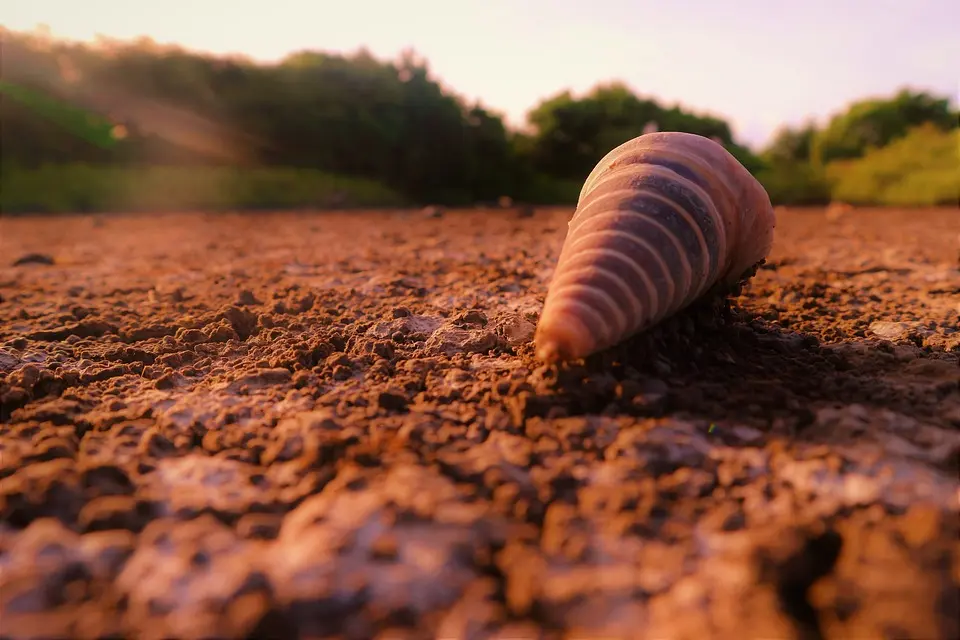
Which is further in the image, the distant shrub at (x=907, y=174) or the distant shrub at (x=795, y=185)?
the distant shrub at (x=795, y=185)

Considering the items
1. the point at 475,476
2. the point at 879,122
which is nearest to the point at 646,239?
the point at 475,476

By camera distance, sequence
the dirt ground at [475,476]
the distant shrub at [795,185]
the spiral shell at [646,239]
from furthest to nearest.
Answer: the distant shrub at [795,185] < the spiral shell at [646,239] < the dirt ground at [475,476]

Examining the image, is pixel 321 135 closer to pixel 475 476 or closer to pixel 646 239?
pixel 646 239

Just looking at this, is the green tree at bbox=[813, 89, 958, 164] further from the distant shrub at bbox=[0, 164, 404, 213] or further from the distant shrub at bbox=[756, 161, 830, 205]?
the distant shrub at bbox=[0, 164, 404, 213]

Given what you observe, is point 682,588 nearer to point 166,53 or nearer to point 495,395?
point 495,395

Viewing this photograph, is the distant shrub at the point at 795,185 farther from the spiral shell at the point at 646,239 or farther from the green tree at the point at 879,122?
the spiral shell at the point at 646,239

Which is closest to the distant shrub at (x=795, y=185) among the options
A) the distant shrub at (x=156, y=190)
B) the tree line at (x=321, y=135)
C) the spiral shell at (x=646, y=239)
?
the tree line at (x=321, y=135)

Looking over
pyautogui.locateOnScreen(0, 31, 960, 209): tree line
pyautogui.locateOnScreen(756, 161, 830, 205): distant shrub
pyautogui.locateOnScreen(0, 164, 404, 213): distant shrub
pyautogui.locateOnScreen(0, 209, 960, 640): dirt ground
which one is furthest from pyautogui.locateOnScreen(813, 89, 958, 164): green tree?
pyautogui.locateOnScreen(0, 209, 960, 640): dirt ground
